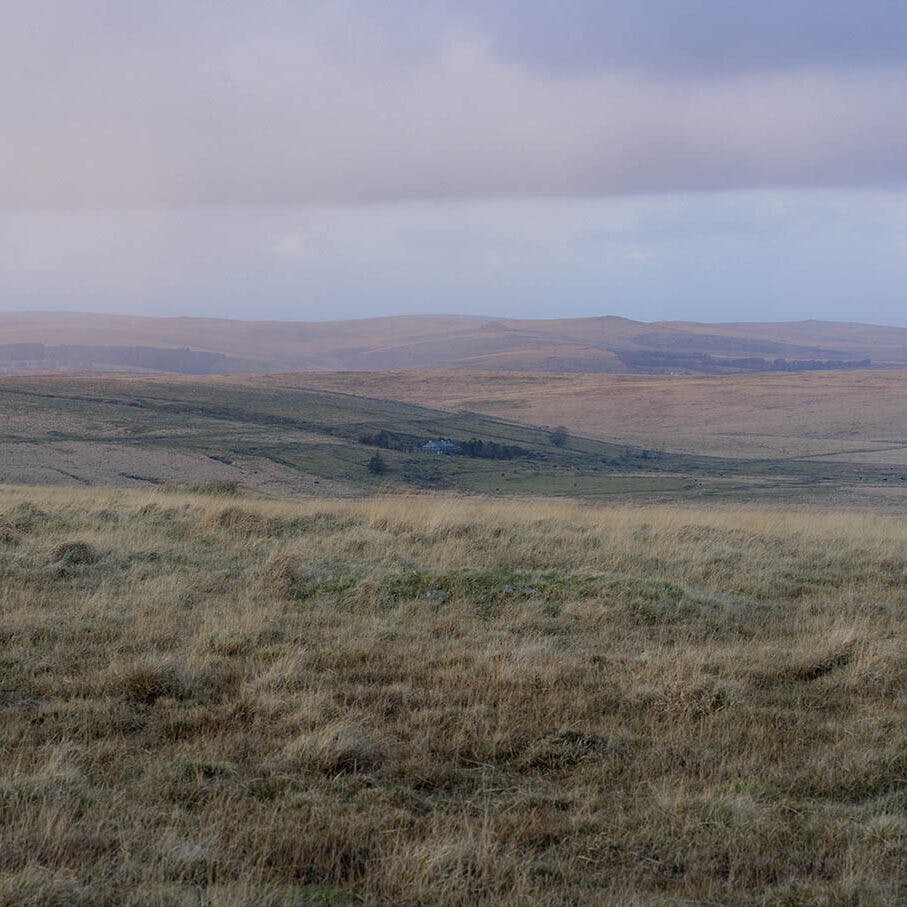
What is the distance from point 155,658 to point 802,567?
320 inches

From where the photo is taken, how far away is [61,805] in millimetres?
4211

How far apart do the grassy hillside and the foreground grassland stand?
19.0m

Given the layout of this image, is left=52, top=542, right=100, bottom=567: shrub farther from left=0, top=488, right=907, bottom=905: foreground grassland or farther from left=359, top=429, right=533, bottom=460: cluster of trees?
left=359, top=429, right=533, bottom=460: cluster of trees

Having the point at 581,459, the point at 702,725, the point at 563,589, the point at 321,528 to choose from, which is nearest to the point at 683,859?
the point at 702,725

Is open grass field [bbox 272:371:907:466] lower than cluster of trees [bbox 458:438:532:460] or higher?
higher

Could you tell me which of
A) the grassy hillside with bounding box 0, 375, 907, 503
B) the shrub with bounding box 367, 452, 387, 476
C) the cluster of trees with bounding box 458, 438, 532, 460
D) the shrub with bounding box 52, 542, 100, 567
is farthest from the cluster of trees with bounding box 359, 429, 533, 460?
the shrub with bounding box 52, 542, 100, 567

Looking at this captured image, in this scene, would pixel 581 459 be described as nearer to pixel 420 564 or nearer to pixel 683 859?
pixel 420 564

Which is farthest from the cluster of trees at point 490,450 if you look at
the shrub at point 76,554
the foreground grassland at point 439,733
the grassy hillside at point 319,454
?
the foreground grassland at point 439,733

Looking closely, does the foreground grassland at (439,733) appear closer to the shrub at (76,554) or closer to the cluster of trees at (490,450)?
the shrub at (76,554)

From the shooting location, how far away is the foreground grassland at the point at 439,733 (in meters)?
3.88

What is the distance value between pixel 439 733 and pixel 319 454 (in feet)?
129

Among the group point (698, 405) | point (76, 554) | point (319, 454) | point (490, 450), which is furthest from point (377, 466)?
point (698, 405)

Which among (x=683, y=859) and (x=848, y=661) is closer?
(x=683, y=859)

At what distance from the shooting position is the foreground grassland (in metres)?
3.88
